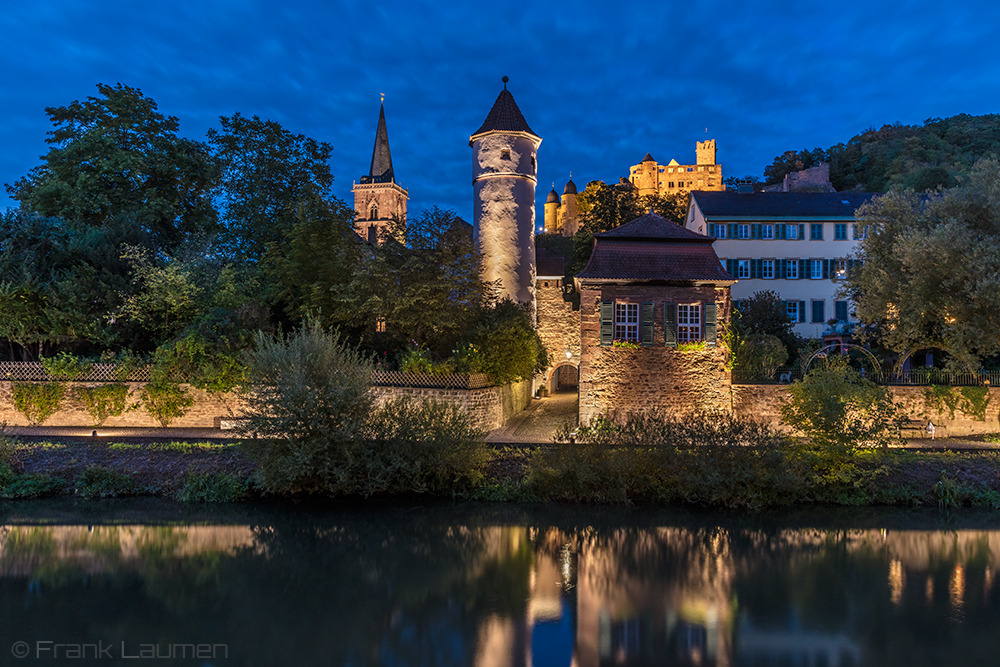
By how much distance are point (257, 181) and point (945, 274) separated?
25.1 m

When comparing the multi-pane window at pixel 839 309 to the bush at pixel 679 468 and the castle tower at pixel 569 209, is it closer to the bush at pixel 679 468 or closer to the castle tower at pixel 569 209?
the bush at pixel 679 468

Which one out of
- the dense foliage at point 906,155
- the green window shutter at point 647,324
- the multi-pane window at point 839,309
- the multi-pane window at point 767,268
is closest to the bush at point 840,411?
the green window shutter at point 647,324

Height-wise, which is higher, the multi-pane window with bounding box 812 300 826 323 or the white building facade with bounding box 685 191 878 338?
the white building facade with bounding box 685 191 878 338

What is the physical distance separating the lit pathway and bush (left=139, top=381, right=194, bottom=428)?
8965mm

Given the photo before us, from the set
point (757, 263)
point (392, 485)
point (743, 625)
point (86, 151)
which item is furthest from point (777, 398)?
point (86, 151)

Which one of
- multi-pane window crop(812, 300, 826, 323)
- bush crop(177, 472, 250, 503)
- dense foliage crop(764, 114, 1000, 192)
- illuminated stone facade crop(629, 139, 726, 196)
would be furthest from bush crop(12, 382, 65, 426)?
illuminated stone facade crop(629, 139, 726, 196)

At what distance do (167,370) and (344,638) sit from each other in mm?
11886

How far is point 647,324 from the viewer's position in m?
16.7

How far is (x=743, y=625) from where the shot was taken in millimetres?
7852

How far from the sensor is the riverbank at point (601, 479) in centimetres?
1218

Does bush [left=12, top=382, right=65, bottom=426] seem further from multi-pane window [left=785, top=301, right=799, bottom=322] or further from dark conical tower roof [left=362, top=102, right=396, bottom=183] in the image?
dark conical tower roof [left=362, top=102, right=396, bottom=183]

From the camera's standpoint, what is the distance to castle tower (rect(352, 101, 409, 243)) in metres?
50.2

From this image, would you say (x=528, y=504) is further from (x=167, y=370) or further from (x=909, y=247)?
(x=909, y=247)

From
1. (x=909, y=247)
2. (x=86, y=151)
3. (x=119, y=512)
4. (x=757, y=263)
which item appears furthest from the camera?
(x=757, y=263)
